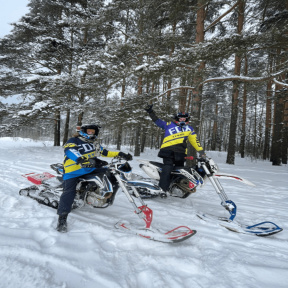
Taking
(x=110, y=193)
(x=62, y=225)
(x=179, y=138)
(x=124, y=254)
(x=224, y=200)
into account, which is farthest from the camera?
(x=179, y=138)

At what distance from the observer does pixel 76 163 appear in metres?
2.92

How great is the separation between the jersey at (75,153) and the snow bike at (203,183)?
1.43 meters

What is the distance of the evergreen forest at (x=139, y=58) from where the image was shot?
18.5ft

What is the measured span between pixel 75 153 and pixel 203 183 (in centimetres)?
250

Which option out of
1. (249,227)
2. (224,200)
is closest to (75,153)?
(224,200)

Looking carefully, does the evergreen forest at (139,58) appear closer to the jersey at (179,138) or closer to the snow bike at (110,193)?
the jersey at (179,138)

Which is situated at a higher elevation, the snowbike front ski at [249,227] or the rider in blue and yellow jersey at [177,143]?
the rider in blue and yellow jersey at [177,143]

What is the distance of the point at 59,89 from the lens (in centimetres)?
848

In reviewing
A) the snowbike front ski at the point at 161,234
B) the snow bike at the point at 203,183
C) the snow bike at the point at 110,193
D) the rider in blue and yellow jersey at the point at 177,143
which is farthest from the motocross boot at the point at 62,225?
the snow bike at the point at 203,183

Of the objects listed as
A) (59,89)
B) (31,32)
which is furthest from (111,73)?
(31,32)

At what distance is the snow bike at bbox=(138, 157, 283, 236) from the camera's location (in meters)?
2.77

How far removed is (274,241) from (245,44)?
16.4ft

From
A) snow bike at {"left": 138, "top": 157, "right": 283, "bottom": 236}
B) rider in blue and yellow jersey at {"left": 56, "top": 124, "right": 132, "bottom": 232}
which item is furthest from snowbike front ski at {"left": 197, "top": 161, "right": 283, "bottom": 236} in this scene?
rider in blue and yellow jersey at {"left": 56, "top": 124, "right": 132, "bottom": 232}

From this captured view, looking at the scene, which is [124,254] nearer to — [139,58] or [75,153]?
[75,153]
